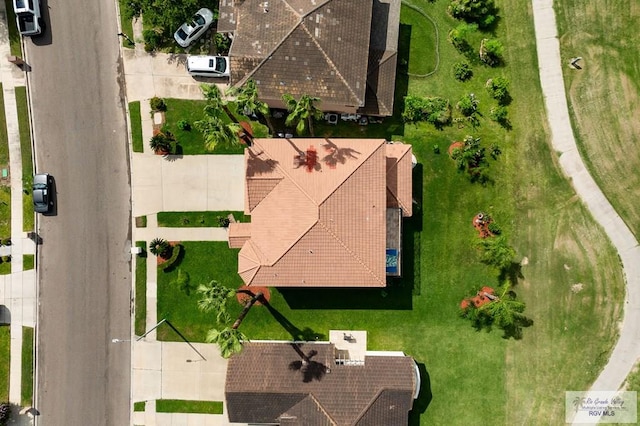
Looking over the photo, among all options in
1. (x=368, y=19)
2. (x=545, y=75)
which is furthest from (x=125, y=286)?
(x=545, y=75)

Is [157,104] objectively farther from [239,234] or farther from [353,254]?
[353,254]

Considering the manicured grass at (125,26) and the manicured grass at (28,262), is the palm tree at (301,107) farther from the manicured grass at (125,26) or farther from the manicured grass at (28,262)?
the manicured grass at (28,262)

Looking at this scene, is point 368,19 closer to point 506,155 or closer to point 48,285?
point 506,155

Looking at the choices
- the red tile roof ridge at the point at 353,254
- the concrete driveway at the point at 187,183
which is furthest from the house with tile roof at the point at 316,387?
the concrete driveway at the point at 187,183

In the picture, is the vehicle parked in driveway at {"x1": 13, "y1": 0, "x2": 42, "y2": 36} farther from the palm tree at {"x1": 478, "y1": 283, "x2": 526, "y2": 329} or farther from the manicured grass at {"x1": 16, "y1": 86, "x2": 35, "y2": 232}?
the palm tree at {"x1": 478, "y1": 283, "x2": 526, "y2": 329}

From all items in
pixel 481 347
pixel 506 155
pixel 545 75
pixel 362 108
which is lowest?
pixel 481 347

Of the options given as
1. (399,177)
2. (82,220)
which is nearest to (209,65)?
(82,220)
